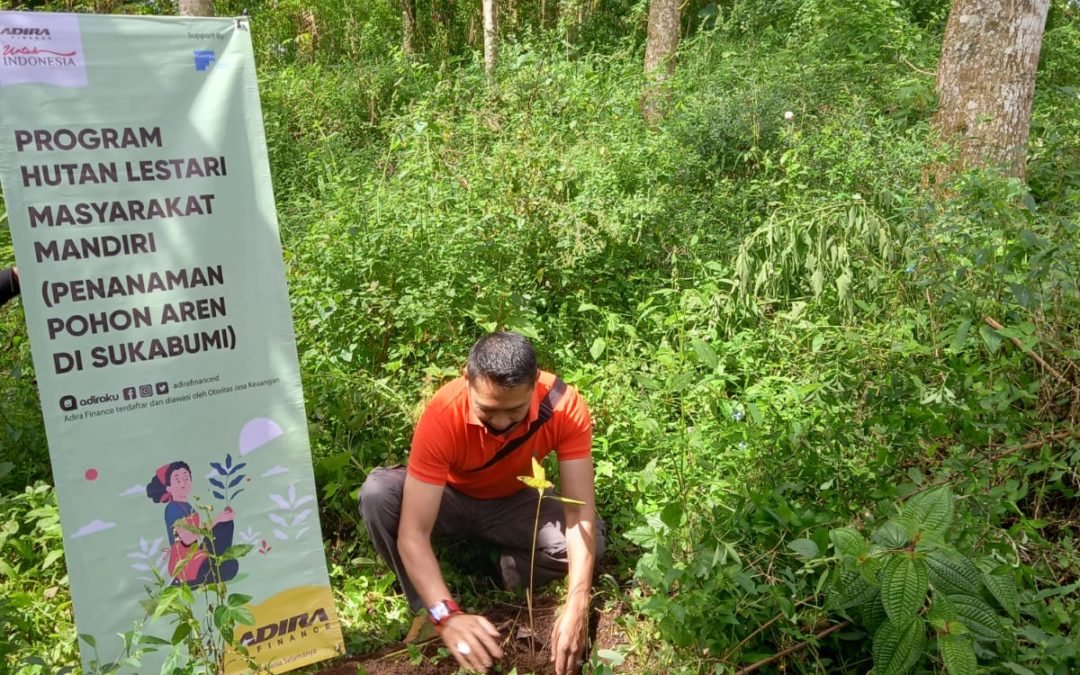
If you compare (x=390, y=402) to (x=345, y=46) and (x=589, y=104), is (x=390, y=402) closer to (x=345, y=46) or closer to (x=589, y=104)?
(x=589, y=104)

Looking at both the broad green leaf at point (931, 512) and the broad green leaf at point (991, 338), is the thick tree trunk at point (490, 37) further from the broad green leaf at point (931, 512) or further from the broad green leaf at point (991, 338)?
the broad green leaf at point (931, 512)

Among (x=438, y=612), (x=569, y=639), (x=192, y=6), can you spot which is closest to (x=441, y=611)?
(x=438, y=612)

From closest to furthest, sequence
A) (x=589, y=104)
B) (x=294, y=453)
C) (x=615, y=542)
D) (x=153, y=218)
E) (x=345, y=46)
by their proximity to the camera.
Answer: (x=153, y=218) → (x=294, y=453) → (x=615, y=542) → (x=589, y=104) → (x=345, y=46)

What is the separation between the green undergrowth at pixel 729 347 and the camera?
8.64ft

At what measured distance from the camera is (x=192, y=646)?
7.75ft

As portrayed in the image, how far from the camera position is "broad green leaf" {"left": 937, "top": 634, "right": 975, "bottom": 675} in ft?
6.96

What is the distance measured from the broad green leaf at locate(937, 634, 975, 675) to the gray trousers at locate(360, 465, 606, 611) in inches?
54.1

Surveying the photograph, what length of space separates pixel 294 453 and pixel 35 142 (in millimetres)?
1139

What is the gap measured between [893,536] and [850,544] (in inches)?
4.6

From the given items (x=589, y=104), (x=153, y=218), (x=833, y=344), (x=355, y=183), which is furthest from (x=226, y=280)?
(x=589, y=104)

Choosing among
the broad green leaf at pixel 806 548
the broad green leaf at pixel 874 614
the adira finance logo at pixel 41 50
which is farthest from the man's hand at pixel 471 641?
the adira finance logo at pixel 41 50

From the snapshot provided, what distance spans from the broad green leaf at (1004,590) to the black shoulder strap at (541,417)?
143cm

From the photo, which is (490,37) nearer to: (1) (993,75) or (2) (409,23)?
(2) (409,23)

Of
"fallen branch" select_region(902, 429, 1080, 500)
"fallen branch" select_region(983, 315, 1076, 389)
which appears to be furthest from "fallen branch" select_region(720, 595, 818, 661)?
"fallen branch" select_region(983, 315, 1076, 389)
